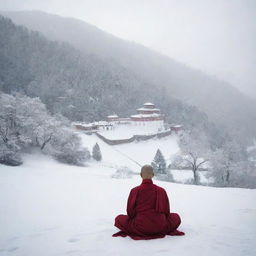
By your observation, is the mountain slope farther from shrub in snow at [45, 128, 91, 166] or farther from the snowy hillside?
the snowy hillside

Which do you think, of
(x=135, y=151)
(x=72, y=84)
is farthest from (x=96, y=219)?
(x=72, y=84)

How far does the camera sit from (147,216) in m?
4.00

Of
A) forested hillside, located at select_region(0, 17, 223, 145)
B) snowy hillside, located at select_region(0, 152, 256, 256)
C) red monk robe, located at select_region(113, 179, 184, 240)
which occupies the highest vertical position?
forested hillside, located at select_region(0, 17, 223, 145)

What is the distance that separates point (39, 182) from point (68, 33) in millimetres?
204395

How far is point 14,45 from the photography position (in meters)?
87.6

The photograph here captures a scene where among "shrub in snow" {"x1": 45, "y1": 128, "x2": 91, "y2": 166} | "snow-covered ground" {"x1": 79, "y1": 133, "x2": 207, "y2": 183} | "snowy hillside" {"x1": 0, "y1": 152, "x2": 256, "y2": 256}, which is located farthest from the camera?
"snow-covered ground" {"x1": 79, "y1": 133, "x2": 207, "y2": 183}

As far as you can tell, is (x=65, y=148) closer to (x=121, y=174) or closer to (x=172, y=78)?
(x=121, y=174)

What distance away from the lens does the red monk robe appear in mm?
3982

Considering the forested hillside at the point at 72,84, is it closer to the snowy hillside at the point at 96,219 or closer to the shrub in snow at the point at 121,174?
the shrub in snow at the point at 121,174

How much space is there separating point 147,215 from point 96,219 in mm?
2084

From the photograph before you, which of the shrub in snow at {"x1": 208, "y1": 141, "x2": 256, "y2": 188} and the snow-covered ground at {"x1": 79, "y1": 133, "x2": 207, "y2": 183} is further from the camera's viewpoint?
the snow-covered ground at {"x1": 79, "y1": 133, "x2": 207, "y2": 183}

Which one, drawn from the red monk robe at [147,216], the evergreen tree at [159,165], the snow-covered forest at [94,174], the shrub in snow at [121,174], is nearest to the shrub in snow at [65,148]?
the snow-covered forest at [94,174]

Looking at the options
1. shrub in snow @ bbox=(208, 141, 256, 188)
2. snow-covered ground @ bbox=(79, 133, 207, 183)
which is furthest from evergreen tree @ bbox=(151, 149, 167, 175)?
shrub in snow @ bbox=(208, 141, 256, 188)

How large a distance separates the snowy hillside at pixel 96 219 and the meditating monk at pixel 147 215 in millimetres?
178
